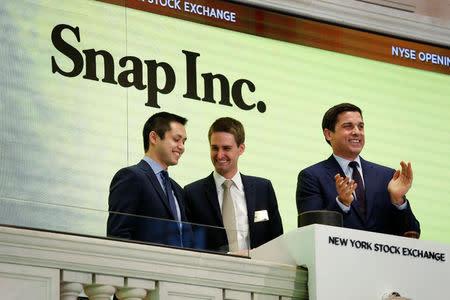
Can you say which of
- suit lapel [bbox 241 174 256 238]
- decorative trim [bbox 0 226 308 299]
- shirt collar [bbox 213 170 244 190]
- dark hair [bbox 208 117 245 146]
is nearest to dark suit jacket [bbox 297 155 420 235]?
suit lapel [bbox 241 174 256 238]

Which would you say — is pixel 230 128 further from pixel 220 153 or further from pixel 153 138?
pixel 153 138

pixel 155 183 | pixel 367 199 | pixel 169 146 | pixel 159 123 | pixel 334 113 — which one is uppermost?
pixel 334 113

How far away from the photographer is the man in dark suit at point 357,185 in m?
7.71

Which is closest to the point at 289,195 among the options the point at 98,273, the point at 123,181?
the point at 123,181

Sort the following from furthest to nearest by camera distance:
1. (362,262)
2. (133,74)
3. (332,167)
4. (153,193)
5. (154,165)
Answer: (332,167)
(133,74)
(154,165)
(153,193)
(362,262)

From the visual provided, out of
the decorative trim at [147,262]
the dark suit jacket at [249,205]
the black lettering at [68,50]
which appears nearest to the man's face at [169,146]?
the dark suit jacket at [249,205]

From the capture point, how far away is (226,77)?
8.55 m

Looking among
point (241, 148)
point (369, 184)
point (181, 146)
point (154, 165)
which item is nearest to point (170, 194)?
point (154, 165)

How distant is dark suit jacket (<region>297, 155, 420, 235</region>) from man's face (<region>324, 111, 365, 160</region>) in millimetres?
105

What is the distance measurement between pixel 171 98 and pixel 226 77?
1.89 feet

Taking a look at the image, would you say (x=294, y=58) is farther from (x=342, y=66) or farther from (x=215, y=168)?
(x=215, y=168)

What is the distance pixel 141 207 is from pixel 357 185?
225 cm

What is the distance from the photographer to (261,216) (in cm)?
775

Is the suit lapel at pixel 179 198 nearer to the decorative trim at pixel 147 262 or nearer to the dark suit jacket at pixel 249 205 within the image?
the dark suit jacket at pixel 249 205
